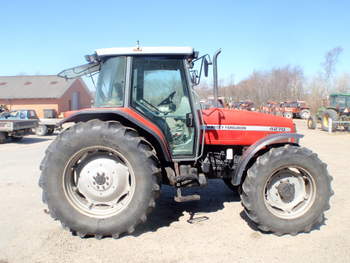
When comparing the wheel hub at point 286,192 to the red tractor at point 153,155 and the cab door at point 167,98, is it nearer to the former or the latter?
the red tractor at point 153,155

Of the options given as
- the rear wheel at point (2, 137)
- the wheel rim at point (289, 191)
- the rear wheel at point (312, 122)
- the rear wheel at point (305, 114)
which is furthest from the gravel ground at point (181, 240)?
the rear wheel at point (305, 114)

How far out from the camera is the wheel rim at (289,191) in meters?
Result: 3.31

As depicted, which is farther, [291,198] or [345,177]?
[345,177]

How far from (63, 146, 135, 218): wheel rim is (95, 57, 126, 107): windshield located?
701mm

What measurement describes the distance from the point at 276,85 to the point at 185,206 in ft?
124

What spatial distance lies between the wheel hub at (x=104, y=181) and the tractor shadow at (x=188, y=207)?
1.80ft

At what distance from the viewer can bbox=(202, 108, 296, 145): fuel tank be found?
3723 millimetres

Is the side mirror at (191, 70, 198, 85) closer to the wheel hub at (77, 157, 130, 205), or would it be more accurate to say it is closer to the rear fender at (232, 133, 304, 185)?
the rear fender at (232, 133, 304, 185)

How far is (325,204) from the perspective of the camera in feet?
10.7

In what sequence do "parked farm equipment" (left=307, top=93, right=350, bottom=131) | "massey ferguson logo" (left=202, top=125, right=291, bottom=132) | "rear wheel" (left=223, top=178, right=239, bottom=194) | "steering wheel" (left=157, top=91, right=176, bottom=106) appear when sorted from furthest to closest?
"parked farm equipment" (left=307, top=93, right=350, bottom=131) < "rear wheel" (left=223, top=178, right=239, bottom=194) < "massey ferguson logo" (left=202, top=125, right=291, bottom=132) < "steering wheel" (left=157, top=91, right=176, bottom=106)

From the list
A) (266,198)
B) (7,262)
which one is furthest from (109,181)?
(266,198)

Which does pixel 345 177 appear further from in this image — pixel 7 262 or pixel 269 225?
pixel 7 262

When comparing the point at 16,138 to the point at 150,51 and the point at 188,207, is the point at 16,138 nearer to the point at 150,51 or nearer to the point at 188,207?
the point at 188,207

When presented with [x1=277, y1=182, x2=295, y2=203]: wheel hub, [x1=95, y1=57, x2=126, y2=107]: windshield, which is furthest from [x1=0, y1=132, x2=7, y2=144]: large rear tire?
[x1=277, y1=182, x2=295, y2=203]: wheel hub
